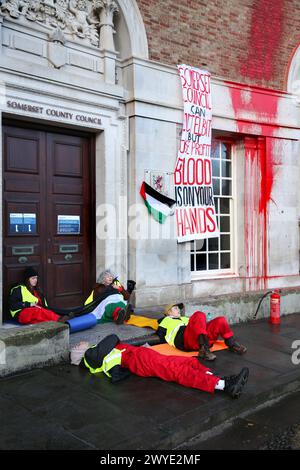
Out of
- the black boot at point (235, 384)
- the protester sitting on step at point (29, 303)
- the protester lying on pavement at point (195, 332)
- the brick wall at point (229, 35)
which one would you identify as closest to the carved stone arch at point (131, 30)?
the brick wall at point (229, 35)

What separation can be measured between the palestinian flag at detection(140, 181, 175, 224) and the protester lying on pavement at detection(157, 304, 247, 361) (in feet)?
7.66

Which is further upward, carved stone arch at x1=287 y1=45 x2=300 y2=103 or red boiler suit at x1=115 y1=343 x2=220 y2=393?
carved stone arch at x1=287 y1=45 x2=300 y2=103

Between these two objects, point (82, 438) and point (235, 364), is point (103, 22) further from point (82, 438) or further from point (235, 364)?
point (82, 438)

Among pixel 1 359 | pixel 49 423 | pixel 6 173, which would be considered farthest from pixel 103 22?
pixel 49 423

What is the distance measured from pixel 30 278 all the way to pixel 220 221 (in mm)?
4790

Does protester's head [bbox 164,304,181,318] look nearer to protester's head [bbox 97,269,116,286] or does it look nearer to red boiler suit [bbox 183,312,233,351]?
red boiler suit [bbox 183,312,233,351]

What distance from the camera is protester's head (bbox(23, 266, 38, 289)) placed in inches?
271

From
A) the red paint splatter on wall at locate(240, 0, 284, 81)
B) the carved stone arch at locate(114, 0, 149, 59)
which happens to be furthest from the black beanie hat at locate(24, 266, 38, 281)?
the red paint splatter on wall at locate(240, 0, 284, 81)

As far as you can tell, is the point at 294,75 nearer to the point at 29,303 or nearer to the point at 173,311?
the point at 173,311

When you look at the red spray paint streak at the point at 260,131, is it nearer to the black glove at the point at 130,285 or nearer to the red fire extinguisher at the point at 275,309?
the red fire extinguisher at the point at 275,309

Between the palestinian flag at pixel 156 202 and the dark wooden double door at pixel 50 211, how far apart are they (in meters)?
0.98

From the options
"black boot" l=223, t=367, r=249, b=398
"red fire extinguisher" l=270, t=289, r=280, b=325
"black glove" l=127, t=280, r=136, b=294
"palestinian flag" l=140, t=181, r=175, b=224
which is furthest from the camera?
"red fire extinguisher" l=270, t=289, r=280, b=325

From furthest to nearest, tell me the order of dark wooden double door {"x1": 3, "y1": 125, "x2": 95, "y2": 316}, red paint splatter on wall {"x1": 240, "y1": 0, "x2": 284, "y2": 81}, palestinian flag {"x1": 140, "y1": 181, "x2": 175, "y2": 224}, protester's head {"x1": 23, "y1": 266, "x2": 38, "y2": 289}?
red paint splatter on wall {"x1": 240, "y1": 0, "x2": 284, "y2": 81} < palestinian flag {"x1": 140, "y1": 181, "x2": 175, "y2": 224} < dark wooden double door {"x1": 3, "y1": 125, "x2": 95, "y2": 316} < protester's head {"x1": 23, "y1": 266, "x2": 38, "y2": 289}

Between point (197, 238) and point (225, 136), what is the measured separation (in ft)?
8.17
